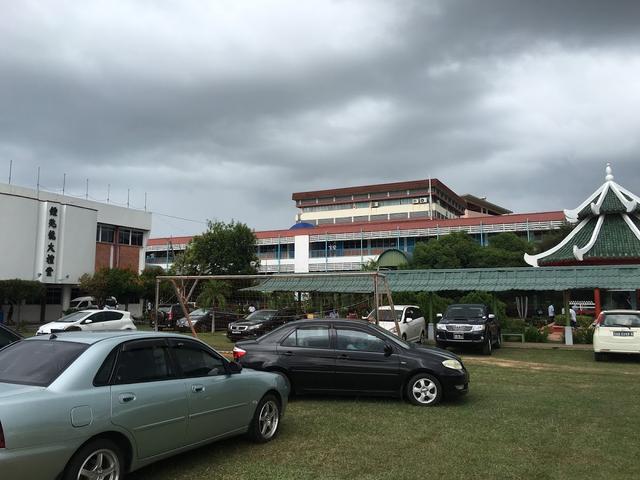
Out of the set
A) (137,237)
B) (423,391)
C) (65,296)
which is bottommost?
(423,391)

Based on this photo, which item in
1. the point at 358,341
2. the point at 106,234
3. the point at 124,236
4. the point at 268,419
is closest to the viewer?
the point at 268,419

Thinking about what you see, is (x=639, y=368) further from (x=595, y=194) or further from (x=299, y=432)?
(x=595, y=194)

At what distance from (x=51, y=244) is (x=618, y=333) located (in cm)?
3626

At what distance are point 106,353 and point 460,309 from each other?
51.5 ft

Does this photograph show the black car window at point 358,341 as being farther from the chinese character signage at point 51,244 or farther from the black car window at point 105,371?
the chinese character signage at point 51,244

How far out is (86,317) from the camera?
22031 mm

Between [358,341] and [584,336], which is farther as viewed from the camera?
[584,336]

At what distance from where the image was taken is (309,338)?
9.12m

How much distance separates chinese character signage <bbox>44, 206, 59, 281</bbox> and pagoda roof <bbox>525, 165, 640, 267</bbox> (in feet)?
105

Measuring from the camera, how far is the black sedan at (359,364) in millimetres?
8664

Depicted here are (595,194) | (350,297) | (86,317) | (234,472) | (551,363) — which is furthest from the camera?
(595,194)

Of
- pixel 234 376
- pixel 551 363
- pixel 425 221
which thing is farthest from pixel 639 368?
pixel 425 221

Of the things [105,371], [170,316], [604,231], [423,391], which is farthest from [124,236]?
[105,371]

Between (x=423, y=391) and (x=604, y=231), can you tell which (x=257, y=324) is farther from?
(x=604, y=231)
